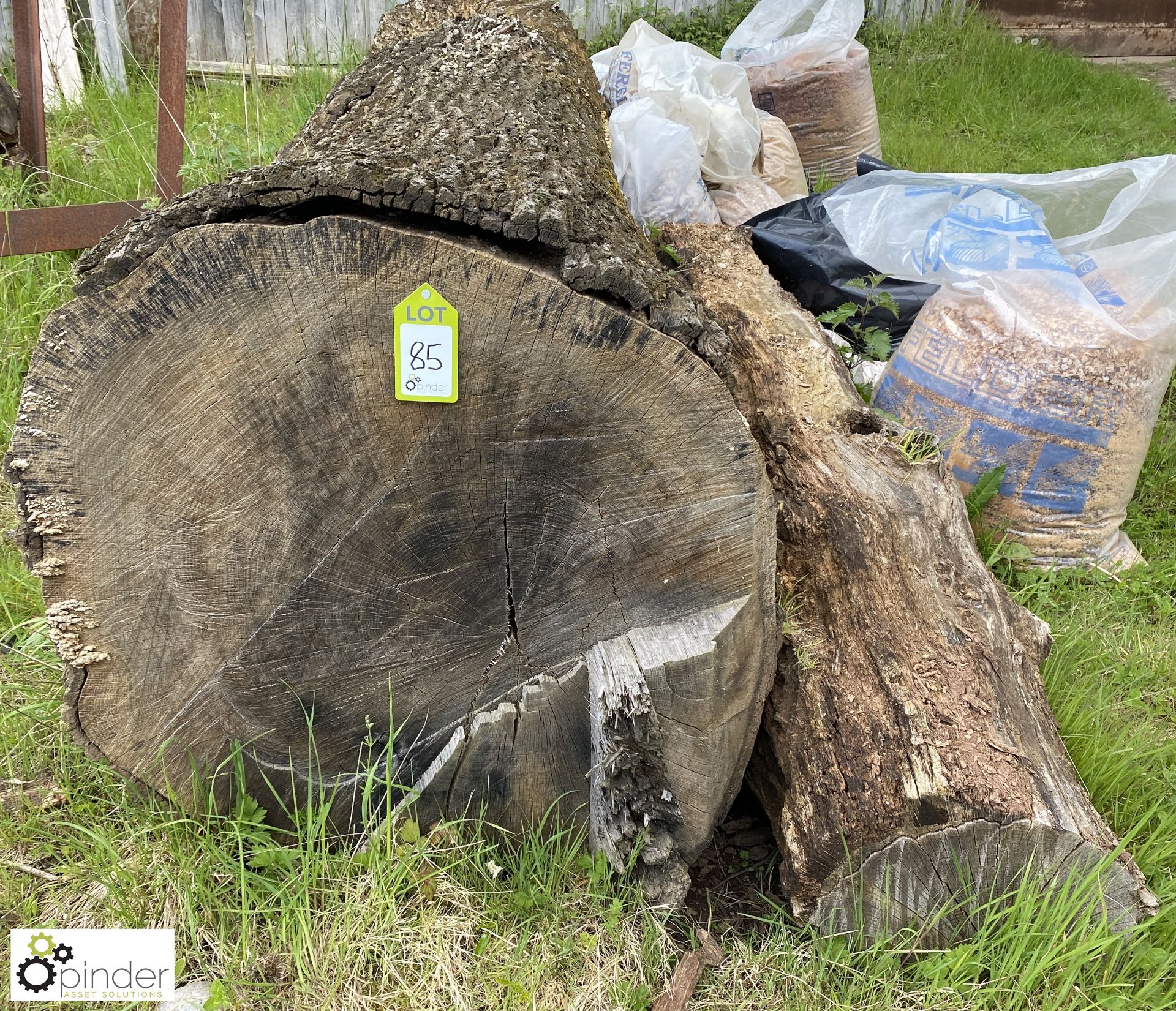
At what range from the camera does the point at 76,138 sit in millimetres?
3930

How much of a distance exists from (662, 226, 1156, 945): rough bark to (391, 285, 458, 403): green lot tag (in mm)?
556

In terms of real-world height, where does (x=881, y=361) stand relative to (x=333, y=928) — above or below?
above

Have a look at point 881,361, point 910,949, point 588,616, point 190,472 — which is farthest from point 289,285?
point 881,361

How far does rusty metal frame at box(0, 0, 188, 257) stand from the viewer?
292 cm

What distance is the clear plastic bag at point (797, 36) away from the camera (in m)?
4.38

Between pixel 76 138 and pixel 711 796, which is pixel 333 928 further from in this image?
pixel 76 138

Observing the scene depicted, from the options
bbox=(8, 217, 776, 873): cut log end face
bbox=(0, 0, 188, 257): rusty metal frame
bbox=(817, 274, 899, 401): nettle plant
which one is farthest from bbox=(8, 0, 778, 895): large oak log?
bbox=(0, 0, 188, 257): rusty metal frame

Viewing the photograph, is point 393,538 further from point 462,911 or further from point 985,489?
point 985,489

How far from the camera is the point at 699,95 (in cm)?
375

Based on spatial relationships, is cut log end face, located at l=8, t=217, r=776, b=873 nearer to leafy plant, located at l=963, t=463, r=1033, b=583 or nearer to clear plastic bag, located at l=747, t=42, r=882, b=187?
leafy plant, located at l=963, t=463, r=1033, b=583

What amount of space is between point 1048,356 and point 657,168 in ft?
5.07

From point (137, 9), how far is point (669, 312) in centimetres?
492

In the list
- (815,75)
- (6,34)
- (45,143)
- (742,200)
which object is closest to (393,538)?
(742,200)

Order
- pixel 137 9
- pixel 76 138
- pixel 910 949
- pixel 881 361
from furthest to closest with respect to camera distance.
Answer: pixel 137 9 < pixel 76 138 < pixel 881 361 < pixel 910 949
